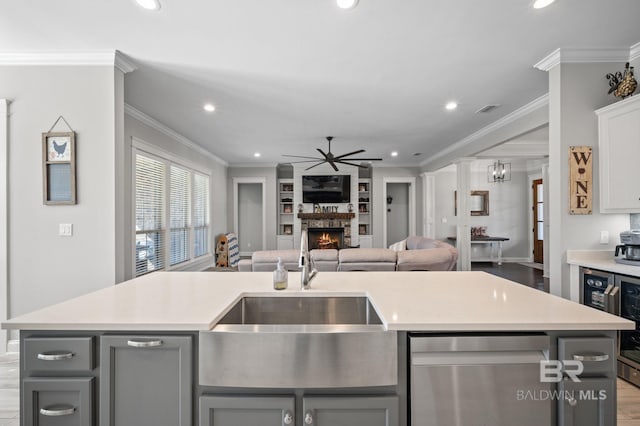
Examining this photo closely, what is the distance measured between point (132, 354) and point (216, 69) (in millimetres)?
2702

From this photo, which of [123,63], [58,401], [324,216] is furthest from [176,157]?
[58,401]

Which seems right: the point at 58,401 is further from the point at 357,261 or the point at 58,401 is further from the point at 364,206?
the point at 364,206

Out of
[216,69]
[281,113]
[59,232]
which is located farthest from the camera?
[281,113]

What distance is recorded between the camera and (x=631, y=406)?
2.12 m

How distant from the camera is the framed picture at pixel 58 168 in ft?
8.67

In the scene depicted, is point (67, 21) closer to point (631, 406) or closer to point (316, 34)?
point (316, 34)

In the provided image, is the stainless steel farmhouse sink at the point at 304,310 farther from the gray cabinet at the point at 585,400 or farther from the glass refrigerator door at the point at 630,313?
the glass refrigerator door at the point at 630,313

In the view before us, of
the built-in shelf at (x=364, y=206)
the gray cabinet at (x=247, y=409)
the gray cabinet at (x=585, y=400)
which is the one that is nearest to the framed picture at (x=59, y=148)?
the gray cabinet at (x=247, y=409)

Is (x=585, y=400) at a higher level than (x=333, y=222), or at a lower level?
lower

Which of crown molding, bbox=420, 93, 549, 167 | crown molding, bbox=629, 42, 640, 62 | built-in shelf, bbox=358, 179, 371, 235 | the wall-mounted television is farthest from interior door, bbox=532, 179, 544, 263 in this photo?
crown molding, bbox=629, 42, 640, 62

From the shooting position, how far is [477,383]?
115 cm

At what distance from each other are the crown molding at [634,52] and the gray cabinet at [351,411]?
3.67 meters

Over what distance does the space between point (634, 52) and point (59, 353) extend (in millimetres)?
4627

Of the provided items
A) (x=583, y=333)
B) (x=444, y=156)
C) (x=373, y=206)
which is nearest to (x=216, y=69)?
(x=583, y=333)
